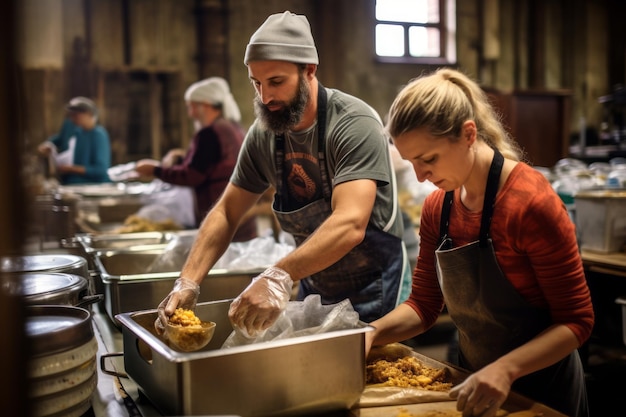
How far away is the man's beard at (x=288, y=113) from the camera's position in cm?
216

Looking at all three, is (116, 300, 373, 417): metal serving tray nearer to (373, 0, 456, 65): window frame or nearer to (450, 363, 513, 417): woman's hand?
(450, 363, 513, 417): woman's hand

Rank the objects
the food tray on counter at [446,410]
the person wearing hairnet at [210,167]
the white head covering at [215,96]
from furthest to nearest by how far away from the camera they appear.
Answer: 1. the white head covering at [215,96]
2. the person wearing hairnet at [210,167]
3. the food tray on counter at [446,410]

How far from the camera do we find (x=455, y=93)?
1.68 metres


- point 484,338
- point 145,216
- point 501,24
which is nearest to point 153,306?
point 484,338

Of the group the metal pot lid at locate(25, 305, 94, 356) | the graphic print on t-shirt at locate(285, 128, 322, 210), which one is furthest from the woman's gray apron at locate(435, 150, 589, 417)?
the metal pot lid at locate(25, 305, 94, 356)

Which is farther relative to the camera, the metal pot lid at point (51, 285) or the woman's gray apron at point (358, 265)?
the woman's gray apron at point (358, 265)

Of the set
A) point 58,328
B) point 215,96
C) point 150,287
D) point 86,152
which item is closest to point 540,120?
point 86,152

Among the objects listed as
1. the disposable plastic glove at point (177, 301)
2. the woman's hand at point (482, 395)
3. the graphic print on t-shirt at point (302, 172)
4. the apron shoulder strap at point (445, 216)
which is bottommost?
the woman's hand at point (482, 395)

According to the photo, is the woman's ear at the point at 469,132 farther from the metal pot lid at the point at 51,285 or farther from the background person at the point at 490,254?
the metal pot lid at the point at 51,285

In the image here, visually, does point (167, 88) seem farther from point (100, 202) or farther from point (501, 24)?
point (501, 24)

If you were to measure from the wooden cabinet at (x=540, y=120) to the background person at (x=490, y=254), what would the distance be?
8.30m

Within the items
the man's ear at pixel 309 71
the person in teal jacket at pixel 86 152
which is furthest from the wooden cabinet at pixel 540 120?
the man's ear at pixel 309 71

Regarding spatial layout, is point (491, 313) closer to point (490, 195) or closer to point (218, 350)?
point (490, 195)

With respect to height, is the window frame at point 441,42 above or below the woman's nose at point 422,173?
above
